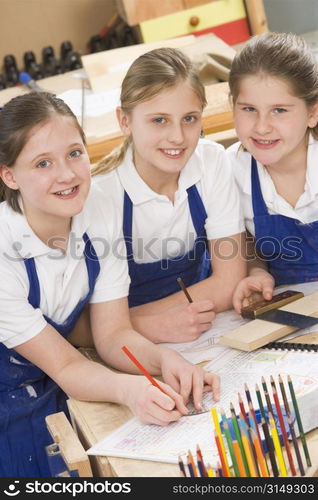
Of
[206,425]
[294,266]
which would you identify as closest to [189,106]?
[294,266]

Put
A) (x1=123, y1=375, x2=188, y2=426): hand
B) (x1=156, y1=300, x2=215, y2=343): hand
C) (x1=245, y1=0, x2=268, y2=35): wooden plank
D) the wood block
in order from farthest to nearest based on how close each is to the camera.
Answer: (x1=245, y1=0, x2=268, y2=35): wooden plank, (x1=156, y1=300, x2=215, y2=343): hand, the wood block, (x1=123, y1=375, x2=188, y2=426): hand

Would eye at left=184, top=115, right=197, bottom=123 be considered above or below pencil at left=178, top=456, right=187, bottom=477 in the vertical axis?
above

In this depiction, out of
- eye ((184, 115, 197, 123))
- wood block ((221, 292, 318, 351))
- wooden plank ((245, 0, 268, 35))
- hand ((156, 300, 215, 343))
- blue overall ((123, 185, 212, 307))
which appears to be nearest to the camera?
wood block ((221, 292, 318, 351))

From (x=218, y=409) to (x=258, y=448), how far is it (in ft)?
0.78

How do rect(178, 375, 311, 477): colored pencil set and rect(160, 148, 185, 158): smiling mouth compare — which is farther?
rect(160, 148, 185, 158): smiling mouth

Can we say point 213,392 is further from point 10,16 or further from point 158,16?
point 10,16

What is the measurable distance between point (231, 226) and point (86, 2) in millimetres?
1988

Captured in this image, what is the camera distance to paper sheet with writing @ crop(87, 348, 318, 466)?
1329 mm

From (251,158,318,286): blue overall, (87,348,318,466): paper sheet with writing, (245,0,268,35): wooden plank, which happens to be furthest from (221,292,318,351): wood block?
(245,0,268,35): wooden plank

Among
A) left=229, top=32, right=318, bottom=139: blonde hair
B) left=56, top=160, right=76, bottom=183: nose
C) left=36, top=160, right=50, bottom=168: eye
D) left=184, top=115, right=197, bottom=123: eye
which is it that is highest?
left=229, top=32, right=318, bottom=139: blonde hair

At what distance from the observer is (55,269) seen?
175 centimetres

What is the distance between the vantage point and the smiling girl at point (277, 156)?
185 centimetres
